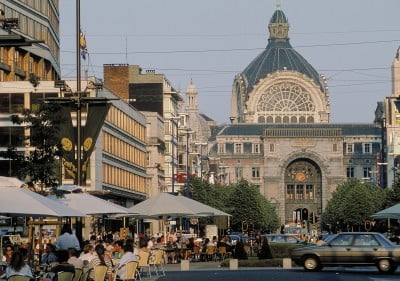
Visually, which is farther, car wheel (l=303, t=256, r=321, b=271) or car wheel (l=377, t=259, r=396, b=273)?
car wheel (l=303, t=256, r=321, b=271)

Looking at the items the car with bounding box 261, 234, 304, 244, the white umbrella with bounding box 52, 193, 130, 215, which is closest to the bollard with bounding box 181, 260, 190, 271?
the white umbrella with bounding box 52, 193, 130, 215

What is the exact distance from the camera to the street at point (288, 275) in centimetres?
4538

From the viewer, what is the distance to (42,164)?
4722 cm

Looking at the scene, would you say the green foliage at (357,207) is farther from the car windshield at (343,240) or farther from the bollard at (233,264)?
the car windshield at (343,240)

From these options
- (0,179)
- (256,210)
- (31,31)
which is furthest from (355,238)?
(256,210)

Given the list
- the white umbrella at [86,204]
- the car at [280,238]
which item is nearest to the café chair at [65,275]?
the white umbrella at [86,204]

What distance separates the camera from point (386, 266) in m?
50.3

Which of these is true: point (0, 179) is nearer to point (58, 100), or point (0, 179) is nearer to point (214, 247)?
point (58, 100)

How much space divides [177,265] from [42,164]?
17533 millimetres

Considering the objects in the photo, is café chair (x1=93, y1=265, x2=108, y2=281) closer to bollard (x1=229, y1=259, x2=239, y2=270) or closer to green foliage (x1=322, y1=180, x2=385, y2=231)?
bollard (x1=229, y1=259, x2=239, y2=270)

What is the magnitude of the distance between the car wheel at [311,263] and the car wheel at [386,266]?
2527mm

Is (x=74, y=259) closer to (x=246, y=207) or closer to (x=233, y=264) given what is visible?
(x=233, y=264)

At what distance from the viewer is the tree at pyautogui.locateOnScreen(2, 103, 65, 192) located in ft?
155

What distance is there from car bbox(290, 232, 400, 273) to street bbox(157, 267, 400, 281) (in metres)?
0.43
